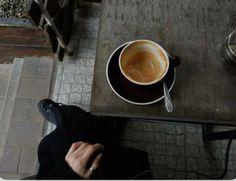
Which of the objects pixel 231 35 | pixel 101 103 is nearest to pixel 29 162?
pixel 101 103

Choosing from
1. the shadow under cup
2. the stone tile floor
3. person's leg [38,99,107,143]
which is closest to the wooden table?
the shadow under cup

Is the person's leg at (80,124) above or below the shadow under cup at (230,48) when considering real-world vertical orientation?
below

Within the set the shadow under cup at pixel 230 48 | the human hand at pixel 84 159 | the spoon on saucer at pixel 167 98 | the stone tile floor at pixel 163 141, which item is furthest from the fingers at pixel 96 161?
the stone tile floor at pixel 163 141

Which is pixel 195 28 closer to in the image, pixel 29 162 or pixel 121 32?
pixel 121 32

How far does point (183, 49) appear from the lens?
903mm

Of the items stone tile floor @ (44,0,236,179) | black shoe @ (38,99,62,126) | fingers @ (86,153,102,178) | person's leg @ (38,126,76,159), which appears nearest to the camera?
fingers @ (86,153,102,178)

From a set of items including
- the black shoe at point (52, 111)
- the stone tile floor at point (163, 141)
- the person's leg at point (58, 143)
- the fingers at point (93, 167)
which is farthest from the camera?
the stone tile floor at point (163, 141)

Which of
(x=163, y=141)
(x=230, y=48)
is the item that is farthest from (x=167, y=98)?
(x=163, y=141)

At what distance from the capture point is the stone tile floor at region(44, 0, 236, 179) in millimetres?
1484

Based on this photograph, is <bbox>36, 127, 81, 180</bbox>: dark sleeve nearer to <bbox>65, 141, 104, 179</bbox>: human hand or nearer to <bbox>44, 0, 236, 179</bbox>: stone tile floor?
<bbox>65, 141, 104, 179</bbox>: human hand

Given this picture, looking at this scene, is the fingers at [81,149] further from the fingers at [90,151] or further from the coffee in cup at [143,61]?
the coffee in cup at [143,61]

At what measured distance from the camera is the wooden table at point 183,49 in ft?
2.74

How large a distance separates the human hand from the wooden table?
0.52 feet

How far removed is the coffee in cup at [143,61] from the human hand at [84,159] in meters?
0.28
